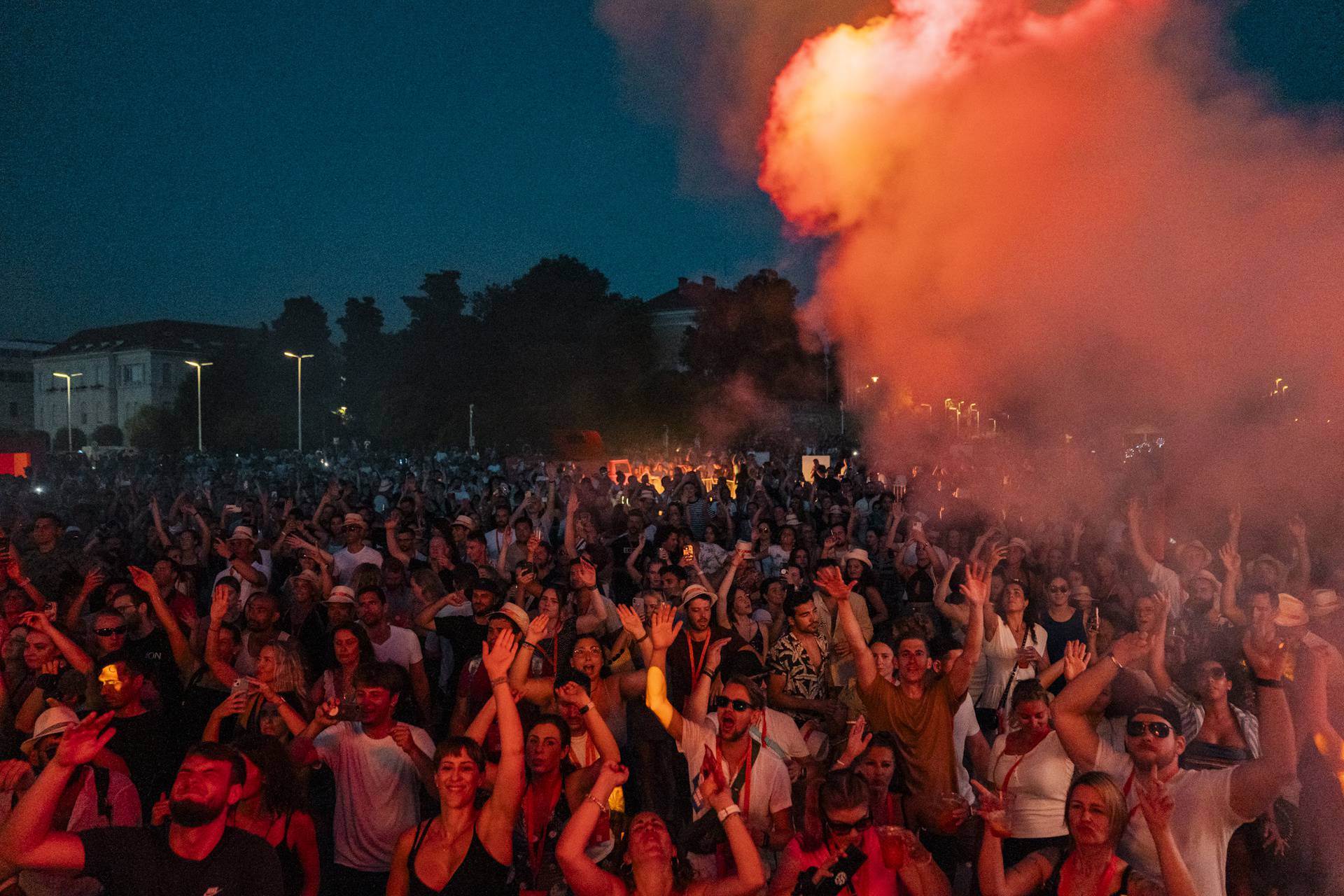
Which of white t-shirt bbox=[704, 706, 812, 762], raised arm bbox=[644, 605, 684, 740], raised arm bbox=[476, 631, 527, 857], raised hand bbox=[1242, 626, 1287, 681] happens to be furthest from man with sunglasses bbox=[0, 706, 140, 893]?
raised hand bbox=[1242, 626, 1287, 681]

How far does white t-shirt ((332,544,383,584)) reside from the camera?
26.7ft

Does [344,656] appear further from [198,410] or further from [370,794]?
[198,410]

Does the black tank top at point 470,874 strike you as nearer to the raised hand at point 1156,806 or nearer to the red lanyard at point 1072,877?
the red lanyard at point 1072,877

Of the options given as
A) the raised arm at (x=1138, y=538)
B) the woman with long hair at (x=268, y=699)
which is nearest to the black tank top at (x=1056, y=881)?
the woman with long hair at (x=268, y=699)

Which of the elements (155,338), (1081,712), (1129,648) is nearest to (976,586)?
(1129,648)

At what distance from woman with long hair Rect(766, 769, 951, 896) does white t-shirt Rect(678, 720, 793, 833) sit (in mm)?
532

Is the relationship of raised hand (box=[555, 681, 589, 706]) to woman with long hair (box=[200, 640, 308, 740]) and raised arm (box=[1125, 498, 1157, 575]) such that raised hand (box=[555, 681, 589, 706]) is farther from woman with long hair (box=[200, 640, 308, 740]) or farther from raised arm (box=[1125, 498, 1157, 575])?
raised arm (box=[1125, 498, 1157, 575])

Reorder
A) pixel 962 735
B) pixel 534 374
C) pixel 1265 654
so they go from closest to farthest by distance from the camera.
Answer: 1. pixel 1265 654
2. pixel 962 735
3. pixel 534 374

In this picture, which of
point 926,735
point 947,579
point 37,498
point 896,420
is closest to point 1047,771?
point 926,735

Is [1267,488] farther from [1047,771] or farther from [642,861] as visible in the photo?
[642,861]

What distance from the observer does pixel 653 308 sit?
2132 inches

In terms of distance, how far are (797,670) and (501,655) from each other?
214cm

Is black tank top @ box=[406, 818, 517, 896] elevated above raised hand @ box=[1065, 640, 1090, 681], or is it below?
below

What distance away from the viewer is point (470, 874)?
371cm
